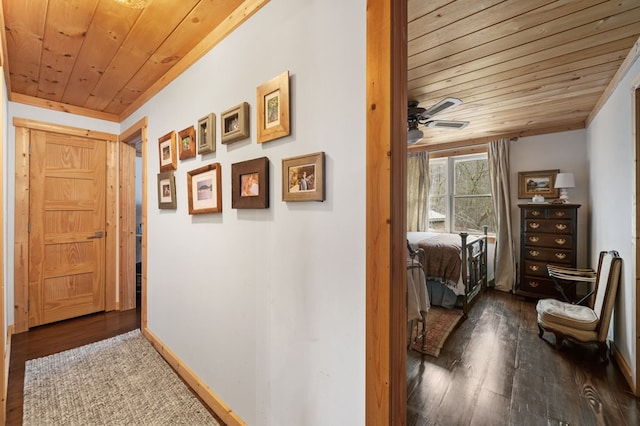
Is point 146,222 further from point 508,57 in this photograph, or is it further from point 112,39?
point 508,57

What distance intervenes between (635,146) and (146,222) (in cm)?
414

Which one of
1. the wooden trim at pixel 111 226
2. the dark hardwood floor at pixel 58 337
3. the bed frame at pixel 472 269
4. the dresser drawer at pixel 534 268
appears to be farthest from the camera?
the dresser drawer at pixel 534 268

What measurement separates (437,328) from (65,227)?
172 inches

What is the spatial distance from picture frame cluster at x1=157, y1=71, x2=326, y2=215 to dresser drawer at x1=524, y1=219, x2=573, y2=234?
3950 millimetres

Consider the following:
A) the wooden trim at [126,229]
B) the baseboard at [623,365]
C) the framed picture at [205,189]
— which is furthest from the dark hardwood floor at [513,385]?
the wooden trim at [126,229]

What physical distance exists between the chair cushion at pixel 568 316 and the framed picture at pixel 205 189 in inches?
122

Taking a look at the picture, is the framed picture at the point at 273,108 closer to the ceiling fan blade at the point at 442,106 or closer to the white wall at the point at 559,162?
the ceiling fan blade at the point at 442,106

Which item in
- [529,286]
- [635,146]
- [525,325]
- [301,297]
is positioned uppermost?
[635,146]

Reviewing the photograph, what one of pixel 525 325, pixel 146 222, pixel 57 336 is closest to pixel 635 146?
pixel 525 325

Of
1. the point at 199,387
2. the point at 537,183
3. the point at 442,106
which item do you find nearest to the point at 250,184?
the point at 199,387

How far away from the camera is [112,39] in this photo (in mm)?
1775

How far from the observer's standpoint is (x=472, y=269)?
3.53m

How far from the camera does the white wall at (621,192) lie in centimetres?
200

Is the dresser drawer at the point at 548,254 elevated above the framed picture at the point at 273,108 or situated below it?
Result: below
